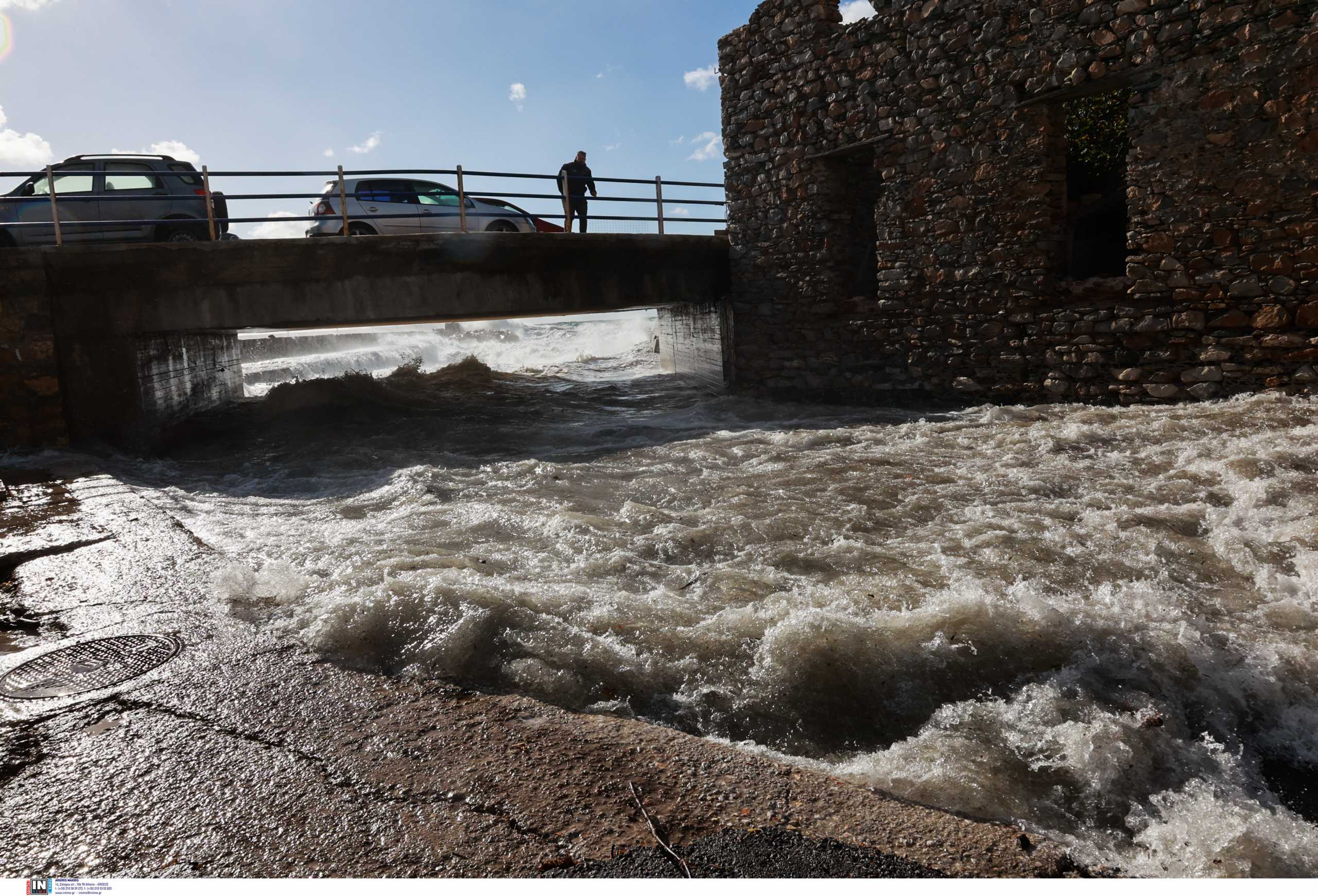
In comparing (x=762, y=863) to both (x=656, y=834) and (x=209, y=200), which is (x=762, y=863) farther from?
(x=209, y=200)

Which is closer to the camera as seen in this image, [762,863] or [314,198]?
[762,863]

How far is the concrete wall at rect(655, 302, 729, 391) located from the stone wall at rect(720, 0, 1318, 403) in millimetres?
597

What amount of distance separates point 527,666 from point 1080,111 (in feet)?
39.4

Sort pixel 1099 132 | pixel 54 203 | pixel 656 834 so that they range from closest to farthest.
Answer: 1. pixel 656 834
2. pixel 54 203
3. pixel 1099 132

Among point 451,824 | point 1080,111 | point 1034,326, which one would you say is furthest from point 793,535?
point 1080,111

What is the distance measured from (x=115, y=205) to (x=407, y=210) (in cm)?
412

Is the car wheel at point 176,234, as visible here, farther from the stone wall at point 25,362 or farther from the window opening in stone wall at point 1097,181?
the window opening in stone wall at point 1097,181

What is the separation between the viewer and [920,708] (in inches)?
128

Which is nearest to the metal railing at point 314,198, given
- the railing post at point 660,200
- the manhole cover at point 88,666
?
the railing post at point 660,200

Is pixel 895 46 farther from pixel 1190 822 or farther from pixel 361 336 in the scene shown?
pixel 361 336

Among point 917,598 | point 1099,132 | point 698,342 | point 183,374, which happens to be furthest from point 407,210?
point 917,598

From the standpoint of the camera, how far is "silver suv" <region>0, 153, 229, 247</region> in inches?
438

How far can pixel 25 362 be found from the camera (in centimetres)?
1039

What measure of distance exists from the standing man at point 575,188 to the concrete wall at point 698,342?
2.71m
